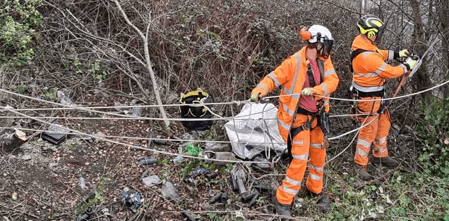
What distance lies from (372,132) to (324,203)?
1.09 metres

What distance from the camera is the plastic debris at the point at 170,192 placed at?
4066 millimetres

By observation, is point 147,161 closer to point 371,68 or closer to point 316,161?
point 316,161

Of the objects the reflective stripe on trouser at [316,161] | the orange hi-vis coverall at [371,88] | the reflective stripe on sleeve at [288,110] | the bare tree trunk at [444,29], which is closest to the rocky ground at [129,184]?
the reflective stripe on trouser at [316,161]

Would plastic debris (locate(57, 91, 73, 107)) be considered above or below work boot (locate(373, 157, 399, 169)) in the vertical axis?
above

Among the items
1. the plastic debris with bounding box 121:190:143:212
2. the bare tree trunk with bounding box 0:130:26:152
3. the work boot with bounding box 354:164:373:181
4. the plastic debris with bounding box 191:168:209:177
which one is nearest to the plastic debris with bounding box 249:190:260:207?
the plastic debris with bounding box 191:168:209:177

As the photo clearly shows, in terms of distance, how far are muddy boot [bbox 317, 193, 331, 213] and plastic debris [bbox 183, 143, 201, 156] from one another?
57.4 inches

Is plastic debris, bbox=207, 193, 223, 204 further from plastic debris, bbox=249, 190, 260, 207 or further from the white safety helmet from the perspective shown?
the white safety helmet

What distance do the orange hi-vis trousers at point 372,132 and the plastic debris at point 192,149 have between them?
6.31ft

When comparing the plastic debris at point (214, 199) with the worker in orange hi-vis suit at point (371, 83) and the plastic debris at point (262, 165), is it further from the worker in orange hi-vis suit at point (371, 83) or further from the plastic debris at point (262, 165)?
the worker in orange hi-vis suit at point (371, 83)

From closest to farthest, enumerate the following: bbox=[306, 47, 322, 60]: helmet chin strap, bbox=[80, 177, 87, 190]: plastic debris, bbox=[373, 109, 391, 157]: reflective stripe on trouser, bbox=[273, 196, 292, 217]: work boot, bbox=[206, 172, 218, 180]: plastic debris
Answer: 1. bbox=[306, 47, 322, 60]: helmet chin strap
2. bbox=[273, 196, 292, 217]: work boot
3. bbox=[80, 177, 87, 190]: plastic debris
4. bbox=[206, 172, 218, 180]: plastic debris
5. bbox=[373, 109, 391, 157]: reflective stripe on trouser

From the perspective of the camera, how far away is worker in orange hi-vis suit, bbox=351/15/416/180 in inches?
165

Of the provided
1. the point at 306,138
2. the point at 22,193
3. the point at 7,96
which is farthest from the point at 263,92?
the point at 7,96

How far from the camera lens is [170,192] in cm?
410

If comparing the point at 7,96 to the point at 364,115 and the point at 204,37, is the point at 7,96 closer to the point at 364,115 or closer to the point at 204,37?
the point at 204,37
